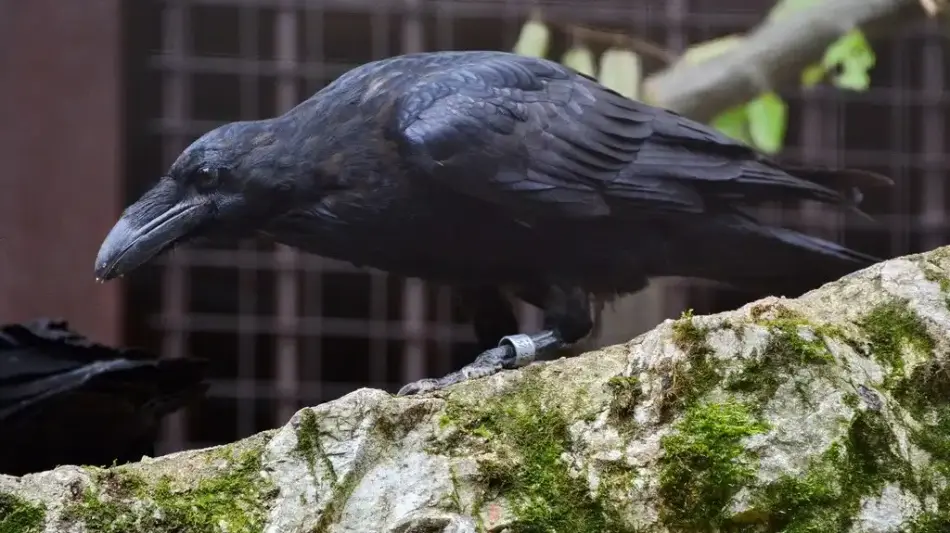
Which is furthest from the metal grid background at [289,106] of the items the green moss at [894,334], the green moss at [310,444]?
the green moss at [310,444]

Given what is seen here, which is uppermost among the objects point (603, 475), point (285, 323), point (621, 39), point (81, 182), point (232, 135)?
point (621, 39)

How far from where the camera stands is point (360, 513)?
87 cm

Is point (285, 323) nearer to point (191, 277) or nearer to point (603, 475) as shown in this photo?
point (191, 277)

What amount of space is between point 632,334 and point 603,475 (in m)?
0.93

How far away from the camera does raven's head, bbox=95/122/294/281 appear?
116 cm

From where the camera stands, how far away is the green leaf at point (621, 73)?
1.73 metres

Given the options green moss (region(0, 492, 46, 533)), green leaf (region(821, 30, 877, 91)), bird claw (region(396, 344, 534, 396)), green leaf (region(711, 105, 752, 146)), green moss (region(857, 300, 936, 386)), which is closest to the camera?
green moss (region(0, 492, 46, 533))

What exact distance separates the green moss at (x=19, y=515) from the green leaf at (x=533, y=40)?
1.15 meters

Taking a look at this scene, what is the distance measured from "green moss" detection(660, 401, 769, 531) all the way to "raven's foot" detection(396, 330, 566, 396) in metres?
0.32

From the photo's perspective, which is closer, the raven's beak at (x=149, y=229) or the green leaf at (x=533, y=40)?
the raven's beak at (x=149, y=229)

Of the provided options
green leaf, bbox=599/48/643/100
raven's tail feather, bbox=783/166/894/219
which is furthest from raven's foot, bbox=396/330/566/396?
green leaf, bbox=599/48/643/100

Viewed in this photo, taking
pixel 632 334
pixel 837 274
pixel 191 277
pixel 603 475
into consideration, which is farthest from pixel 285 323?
pixel 603 475

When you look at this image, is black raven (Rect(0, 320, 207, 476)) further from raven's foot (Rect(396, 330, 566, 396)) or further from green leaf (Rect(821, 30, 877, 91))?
green leaf (Rect(821, 30, 877, 91))

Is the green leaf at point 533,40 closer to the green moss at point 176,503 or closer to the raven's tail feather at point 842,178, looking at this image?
the raven's tail feather at point 842,178
